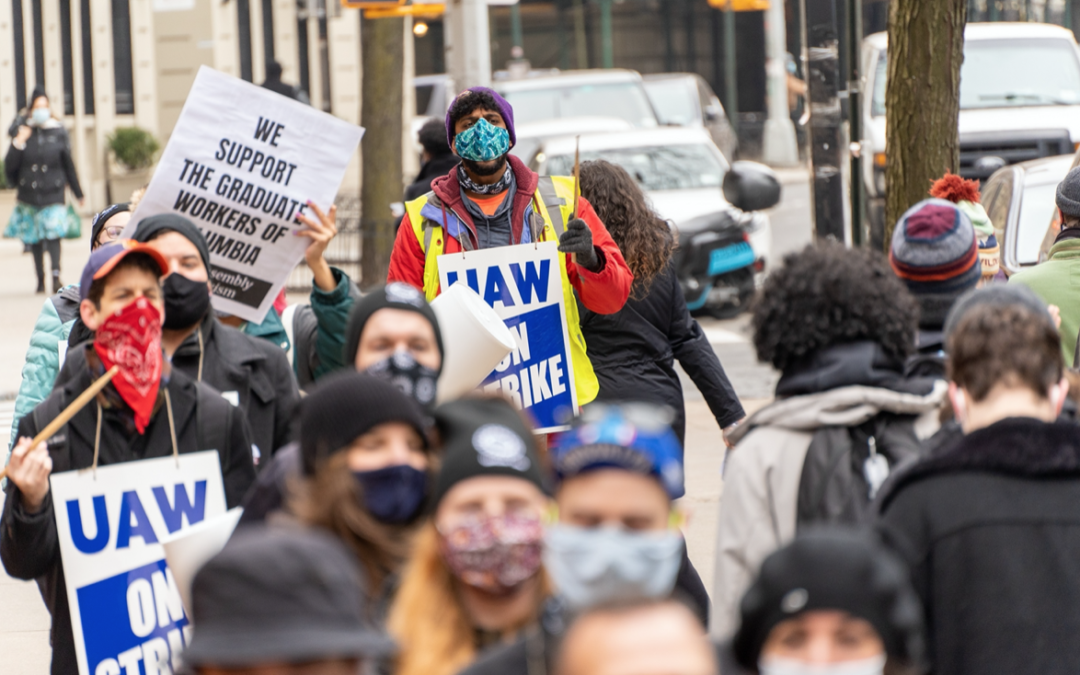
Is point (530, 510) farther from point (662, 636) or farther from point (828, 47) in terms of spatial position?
point (828, 47)

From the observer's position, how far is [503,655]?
2559mm

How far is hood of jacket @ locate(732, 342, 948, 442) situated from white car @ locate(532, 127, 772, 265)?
11.6 meters

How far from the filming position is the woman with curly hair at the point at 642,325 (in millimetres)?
5926

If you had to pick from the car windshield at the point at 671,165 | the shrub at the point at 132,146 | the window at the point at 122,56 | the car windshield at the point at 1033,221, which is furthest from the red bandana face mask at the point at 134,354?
the window at the point at 122,56

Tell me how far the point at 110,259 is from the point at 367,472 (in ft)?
4.42

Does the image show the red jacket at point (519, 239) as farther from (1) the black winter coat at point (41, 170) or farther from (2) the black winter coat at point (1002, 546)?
(1) the black winter coat at point (41, 170)

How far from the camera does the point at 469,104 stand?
18.7 feet

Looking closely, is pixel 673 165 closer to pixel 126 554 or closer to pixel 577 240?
pixel 577 240

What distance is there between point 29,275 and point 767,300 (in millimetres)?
18921

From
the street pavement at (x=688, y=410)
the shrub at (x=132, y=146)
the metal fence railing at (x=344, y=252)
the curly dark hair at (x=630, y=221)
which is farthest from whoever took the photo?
the shrub at (x=132, y=146)

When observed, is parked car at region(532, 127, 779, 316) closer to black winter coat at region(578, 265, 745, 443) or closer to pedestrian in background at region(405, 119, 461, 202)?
pedestrian in background at region(405, 119, 461, 202)

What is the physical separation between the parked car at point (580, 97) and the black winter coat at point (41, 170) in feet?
16.6

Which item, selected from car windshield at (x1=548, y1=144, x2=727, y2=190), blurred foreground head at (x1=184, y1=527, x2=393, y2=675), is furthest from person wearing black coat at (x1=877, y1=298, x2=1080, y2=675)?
car windshield at (x1=548, y1=144, x2=727, y2=190)

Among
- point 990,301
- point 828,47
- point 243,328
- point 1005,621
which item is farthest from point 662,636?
point 828,47
